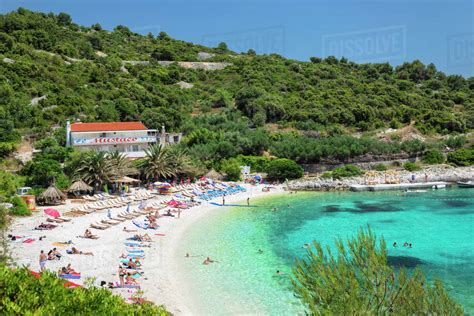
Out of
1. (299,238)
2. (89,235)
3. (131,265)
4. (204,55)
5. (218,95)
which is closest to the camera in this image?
(131,265)

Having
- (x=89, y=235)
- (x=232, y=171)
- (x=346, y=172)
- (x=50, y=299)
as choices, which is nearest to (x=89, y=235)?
(x=89, y=235)

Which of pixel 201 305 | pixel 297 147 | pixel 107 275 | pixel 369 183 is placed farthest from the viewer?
pixel 297 147

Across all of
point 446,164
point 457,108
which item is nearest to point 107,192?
point 446,164

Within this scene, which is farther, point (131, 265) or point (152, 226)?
point (152, 226)

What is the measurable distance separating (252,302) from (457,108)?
7764cm

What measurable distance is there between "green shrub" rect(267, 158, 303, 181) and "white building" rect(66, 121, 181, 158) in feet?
42.9

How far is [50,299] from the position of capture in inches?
254

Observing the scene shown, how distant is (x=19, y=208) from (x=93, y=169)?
7657 millimetres

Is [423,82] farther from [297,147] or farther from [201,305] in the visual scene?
[201,305]

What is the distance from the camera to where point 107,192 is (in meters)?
33.5

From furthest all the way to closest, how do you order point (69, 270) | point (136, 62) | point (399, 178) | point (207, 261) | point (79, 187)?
1. point (136, 62)
2. point (399, 178)
3. point (79, 187)
4. point (207, 261)
5. point (69, 270)

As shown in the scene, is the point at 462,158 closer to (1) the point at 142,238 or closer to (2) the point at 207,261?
(2) the point at 207,261

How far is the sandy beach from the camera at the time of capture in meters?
15.2

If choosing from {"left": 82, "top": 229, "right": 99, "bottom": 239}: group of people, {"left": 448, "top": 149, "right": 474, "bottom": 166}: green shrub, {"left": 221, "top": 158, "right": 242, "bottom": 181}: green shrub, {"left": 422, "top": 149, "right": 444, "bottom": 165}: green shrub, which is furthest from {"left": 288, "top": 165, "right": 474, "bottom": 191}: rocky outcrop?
{"left": 82, "top": 229, "right": 99, "bottom": 239}: group of people
